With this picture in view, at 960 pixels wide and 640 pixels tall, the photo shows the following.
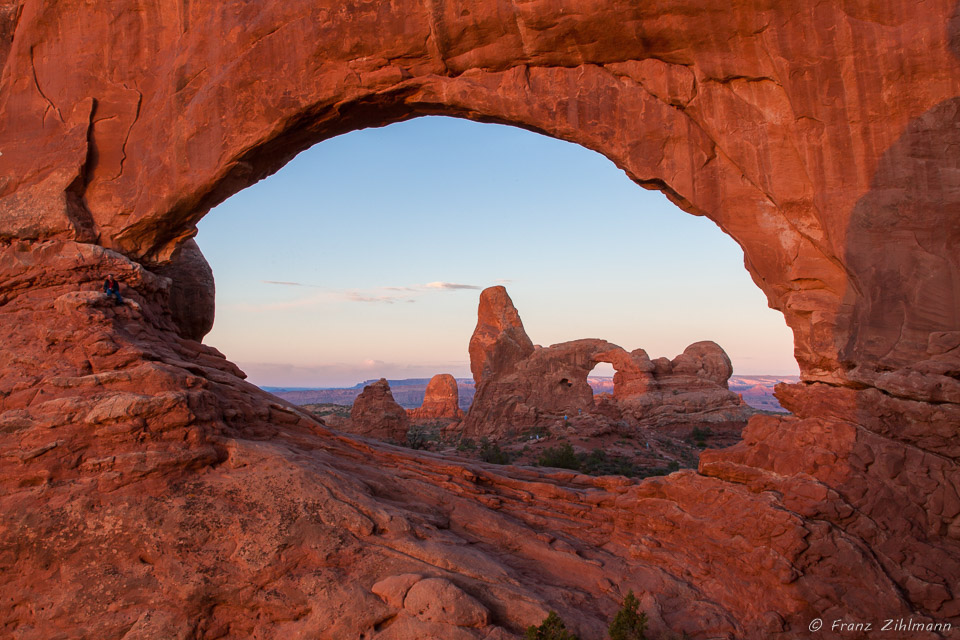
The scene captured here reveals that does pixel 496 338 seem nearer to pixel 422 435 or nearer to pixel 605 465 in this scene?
pixel 422 435

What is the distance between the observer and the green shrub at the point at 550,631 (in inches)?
244

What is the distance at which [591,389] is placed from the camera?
33.2 m

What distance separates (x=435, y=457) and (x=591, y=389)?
78.2 ft

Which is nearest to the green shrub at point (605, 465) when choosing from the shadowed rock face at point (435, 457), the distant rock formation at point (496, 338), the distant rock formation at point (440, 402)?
the shadowed rock face at point (435, 457)

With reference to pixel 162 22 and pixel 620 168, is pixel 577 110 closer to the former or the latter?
pixel 620 168

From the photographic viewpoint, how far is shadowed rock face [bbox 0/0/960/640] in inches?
275

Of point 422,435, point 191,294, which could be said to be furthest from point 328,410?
point 191,294

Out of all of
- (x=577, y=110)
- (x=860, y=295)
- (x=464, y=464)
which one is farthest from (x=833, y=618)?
(x=577, y=110)

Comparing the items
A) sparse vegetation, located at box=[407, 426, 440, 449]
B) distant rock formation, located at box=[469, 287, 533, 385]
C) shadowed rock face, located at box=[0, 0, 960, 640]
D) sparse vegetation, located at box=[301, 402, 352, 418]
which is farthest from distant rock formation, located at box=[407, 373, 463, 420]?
shadowed rock face, located at box=[0, 0, 960, 640]

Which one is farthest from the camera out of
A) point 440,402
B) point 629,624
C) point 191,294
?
point 440,402

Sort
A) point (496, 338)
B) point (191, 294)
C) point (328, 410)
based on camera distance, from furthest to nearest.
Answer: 1. point (328, 410)
2. point (496, 338)
3. point (191, 294)

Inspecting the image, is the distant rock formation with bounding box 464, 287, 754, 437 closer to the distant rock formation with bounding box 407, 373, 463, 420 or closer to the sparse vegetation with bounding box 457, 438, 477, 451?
the sparse vegetation with bounding box 457, 438, 477, 451

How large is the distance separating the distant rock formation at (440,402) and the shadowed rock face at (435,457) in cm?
4289

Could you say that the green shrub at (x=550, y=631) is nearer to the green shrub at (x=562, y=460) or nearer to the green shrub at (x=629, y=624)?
the green shrub at (x=629, y=624)
